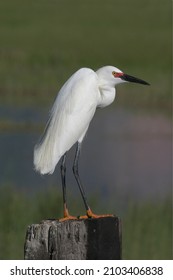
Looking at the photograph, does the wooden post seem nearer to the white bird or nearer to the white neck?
the white bird

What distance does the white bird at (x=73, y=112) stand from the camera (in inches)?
191

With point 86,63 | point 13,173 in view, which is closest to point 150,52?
point 86,63

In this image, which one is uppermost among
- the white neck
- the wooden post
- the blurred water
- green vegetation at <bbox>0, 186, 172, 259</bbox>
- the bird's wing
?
the blurred water

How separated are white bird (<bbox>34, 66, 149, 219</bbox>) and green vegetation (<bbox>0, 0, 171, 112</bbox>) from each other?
1209cm

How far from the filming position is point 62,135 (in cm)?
496

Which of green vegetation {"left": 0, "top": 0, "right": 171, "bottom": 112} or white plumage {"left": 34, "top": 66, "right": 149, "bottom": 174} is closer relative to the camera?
white plumage {"left": 34, "top": 66, "right": 149, "bottom": 174}

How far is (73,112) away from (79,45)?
2173 cm

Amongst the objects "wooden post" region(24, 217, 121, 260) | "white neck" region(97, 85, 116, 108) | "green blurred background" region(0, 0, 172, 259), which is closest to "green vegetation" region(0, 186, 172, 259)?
"green blurred background" region(0, 0, 172, 259)

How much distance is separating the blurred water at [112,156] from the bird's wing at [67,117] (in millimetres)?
3348

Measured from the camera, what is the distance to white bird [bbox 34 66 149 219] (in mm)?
4859

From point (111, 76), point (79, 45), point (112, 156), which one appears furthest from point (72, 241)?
point (79, 45)

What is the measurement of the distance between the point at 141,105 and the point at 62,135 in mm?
13374

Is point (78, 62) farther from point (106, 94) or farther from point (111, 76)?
point (111, 76)

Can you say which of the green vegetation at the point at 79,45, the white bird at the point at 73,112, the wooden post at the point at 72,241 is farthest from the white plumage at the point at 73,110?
the green vegetation at the point at 79,45
